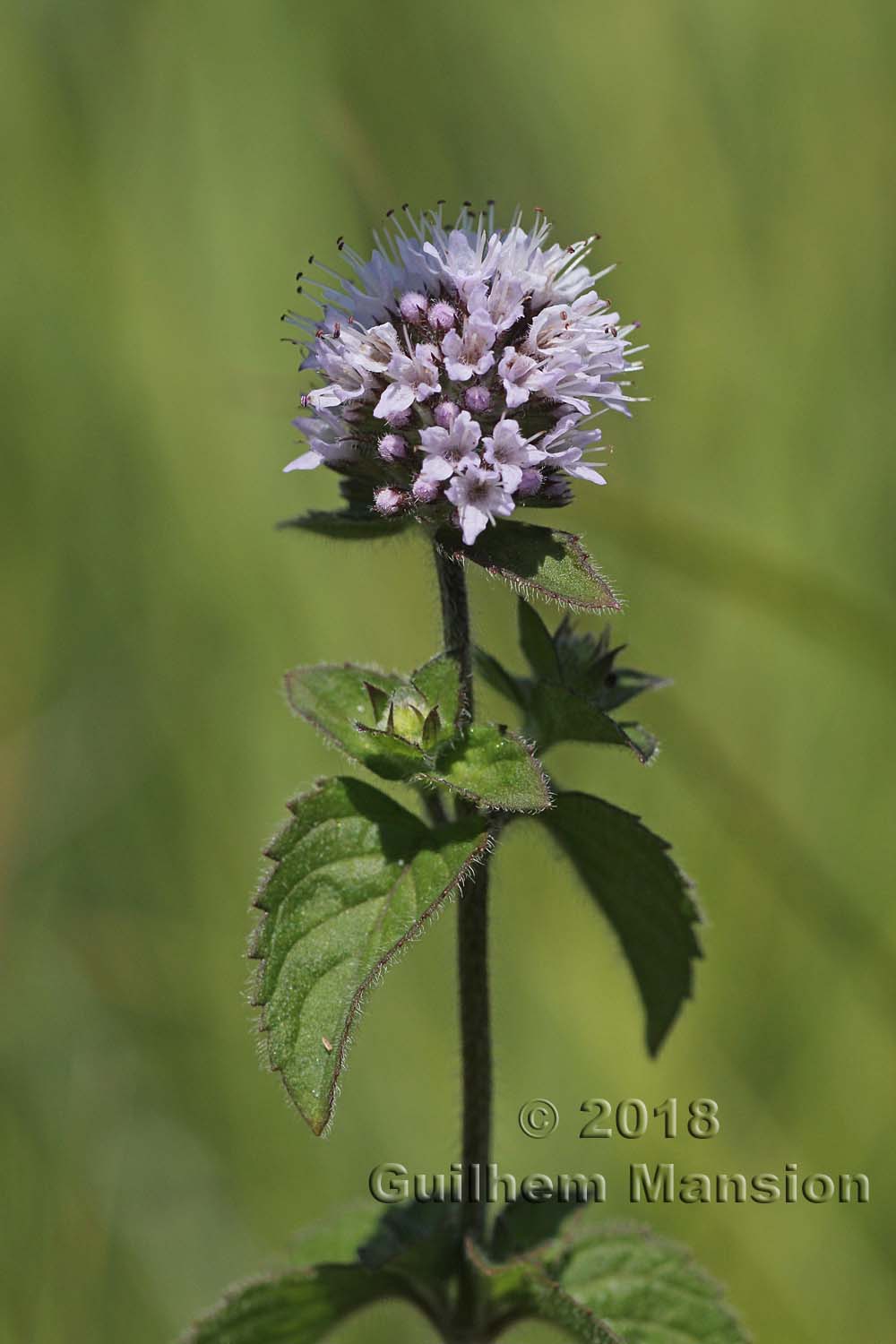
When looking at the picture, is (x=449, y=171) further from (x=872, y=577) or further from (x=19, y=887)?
(x=19, y=887)

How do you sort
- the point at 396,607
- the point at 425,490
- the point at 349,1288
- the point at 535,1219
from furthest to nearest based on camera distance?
the point at 396,607 → the point at 535,1219 → the point at 349,1288 → the point at 425,490

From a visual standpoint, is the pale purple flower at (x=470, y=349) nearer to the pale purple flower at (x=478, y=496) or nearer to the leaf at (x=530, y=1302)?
the pale purple flower at (x=478, y=496)

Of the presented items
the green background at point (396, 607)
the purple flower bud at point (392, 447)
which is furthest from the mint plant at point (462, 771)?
the green background at point (396, 607)

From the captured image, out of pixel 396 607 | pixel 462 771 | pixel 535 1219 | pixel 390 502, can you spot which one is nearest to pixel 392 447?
pixel 390 502

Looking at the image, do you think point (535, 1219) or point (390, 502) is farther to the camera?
point (535, 1219)

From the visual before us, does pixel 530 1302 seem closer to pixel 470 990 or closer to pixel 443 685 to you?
pixel 470 990

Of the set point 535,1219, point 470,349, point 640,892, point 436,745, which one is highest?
point 470,349

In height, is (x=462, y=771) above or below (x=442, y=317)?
below
